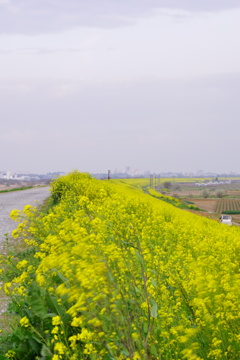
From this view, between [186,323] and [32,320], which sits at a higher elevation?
[186,323]

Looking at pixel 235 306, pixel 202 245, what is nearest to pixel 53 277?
pixel 235 306

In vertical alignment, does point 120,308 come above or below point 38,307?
above

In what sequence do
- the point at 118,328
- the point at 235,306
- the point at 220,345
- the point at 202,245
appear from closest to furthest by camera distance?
the point at 118,328
the point at 235,306
the point at 220,345
the point at 202,245

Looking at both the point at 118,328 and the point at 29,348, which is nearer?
the point at 118,328

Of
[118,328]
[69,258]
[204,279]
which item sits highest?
[69,258]

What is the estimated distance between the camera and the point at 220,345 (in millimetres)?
2951

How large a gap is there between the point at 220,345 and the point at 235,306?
0.39 meters

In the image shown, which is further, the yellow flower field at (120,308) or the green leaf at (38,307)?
the green leaf at (38,307)

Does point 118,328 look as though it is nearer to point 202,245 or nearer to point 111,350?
point 111,350

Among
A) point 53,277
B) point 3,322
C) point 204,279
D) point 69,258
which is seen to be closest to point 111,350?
point 69,258

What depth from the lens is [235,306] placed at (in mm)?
2764

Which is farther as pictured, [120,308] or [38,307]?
[38,307]

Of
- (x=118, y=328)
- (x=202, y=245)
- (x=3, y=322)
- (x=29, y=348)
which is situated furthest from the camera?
(x=202, y=245)

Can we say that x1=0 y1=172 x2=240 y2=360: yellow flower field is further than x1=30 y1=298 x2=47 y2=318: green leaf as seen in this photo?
No
